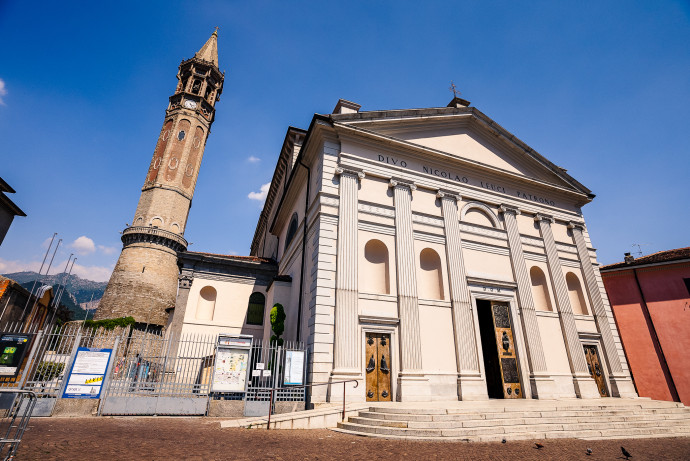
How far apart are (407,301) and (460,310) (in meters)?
2.38

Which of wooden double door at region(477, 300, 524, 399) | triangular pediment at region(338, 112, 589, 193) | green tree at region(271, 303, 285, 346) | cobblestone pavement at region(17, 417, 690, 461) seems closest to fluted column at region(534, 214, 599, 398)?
triangular pediment at region(338, 112, 589, 193)

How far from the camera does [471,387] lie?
11688 millimetres

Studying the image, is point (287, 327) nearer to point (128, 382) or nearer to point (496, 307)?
point (128, 382)

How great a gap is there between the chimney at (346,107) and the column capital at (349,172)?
10.5ft

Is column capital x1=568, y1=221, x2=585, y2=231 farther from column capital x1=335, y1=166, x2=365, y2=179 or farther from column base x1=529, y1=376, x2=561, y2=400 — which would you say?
column capital x1=335, y1=166, x2=365, y2=179

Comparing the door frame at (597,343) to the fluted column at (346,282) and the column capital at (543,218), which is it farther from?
the fluted column at (346,282)

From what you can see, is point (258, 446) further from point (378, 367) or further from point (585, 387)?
point (585, 387)

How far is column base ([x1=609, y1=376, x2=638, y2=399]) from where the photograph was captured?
47.5 feet

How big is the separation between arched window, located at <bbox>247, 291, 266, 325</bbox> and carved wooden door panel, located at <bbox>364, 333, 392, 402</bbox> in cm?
991

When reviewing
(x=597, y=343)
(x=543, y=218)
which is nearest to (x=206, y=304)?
(x=543, y=218)

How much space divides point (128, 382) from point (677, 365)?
82.0 ft

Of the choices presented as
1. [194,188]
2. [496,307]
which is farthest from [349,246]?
[194,188]

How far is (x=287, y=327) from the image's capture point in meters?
14.3

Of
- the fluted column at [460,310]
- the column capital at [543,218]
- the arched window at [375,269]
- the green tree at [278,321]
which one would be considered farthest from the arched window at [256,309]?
the column capital at [543,218]
